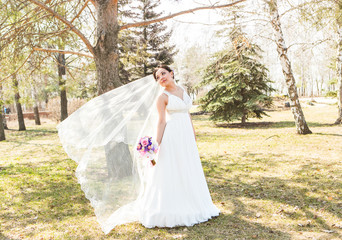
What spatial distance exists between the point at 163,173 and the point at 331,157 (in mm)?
5654

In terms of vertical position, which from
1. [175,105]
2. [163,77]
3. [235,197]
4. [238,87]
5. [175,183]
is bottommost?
[235,197]

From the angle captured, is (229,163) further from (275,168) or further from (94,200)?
(94,200)

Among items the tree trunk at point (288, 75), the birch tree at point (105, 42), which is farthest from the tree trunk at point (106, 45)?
the tree trunk at point (288, 75)

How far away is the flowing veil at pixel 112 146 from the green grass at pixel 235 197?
0.39 meters

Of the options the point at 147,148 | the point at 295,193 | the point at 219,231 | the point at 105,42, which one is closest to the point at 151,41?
the point at 105,42

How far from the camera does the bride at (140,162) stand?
3891 mm

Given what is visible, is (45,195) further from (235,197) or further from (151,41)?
(151,41)

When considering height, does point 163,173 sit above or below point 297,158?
above

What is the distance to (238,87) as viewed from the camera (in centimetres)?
1459

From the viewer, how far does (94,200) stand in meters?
3.89

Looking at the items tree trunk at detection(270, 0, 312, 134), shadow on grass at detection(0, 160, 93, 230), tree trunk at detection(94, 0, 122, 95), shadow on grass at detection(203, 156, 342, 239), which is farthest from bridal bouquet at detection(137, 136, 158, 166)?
tree trunk at detection(270, 0, 312, 134)

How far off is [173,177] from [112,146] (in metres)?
1.04

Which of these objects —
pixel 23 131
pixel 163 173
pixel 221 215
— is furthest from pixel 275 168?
pixel 23 131

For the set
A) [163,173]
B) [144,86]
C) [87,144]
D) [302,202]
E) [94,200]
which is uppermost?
[144,86]
